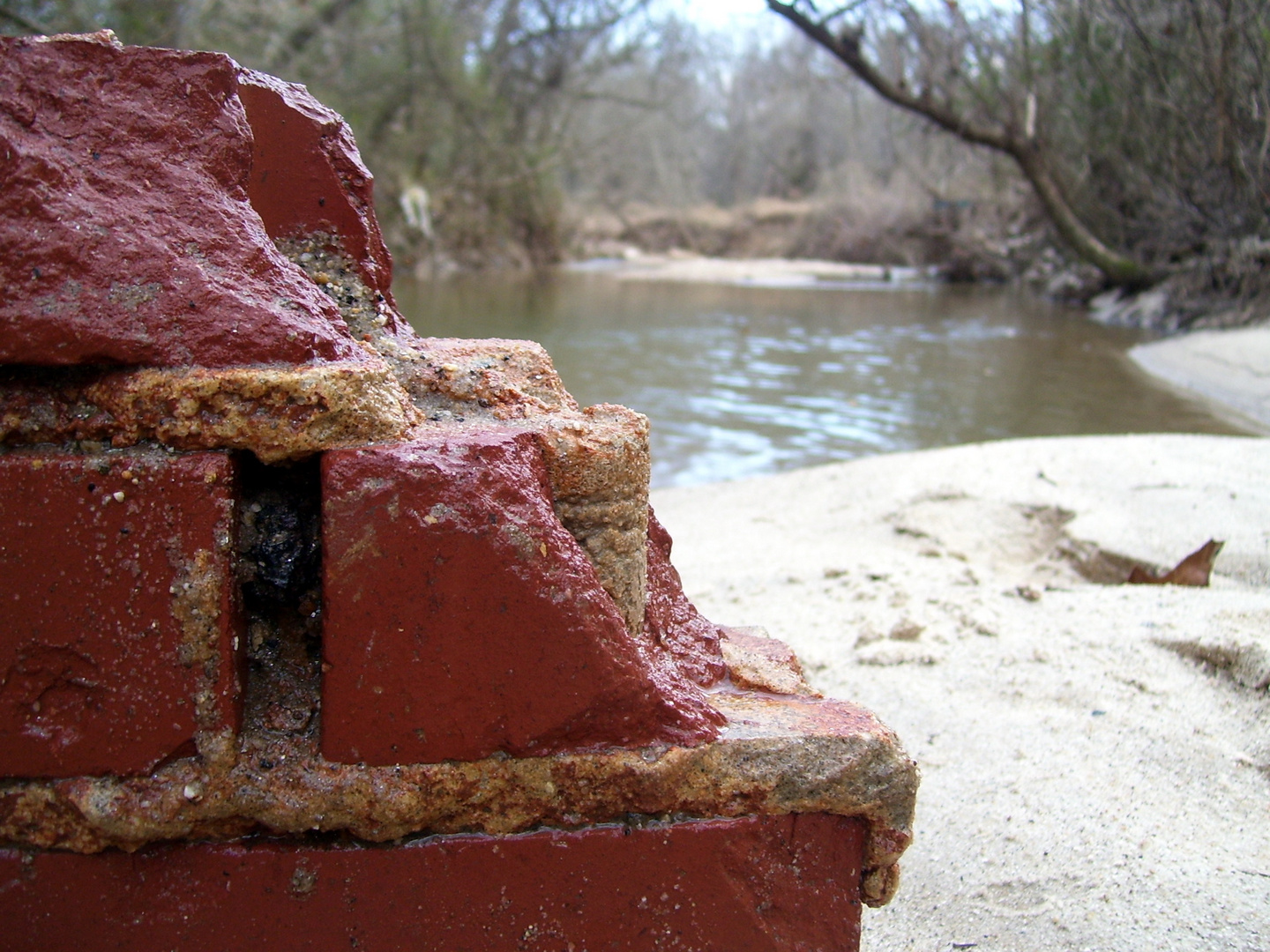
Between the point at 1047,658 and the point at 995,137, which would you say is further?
the point at 995,137

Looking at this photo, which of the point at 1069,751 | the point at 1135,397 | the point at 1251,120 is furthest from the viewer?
the point at 1251,120

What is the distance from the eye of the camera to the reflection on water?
7.09 meters

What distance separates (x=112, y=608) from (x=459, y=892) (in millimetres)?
557

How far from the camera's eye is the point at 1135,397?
833 centimetres

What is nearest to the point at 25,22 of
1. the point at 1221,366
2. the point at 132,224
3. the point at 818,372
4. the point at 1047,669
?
the point at 818,372

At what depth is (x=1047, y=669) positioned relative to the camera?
261cm

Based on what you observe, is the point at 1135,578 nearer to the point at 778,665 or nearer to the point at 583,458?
the point at 778,665

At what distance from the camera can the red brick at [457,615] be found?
4.01ft

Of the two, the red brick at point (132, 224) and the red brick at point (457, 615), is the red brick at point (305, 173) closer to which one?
the red brick at point (132, 224)

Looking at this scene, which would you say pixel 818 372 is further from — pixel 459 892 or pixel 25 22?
pixel 459 892

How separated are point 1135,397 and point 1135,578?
580 cm

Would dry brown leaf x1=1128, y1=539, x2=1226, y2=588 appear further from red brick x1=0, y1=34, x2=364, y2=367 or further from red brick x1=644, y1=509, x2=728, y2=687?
red brick x1=0, y1=34, x2=364, y2=367

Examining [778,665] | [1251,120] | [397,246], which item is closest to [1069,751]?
[778,665]

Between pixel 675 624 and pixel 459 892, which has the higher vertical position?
pixel 675 624
